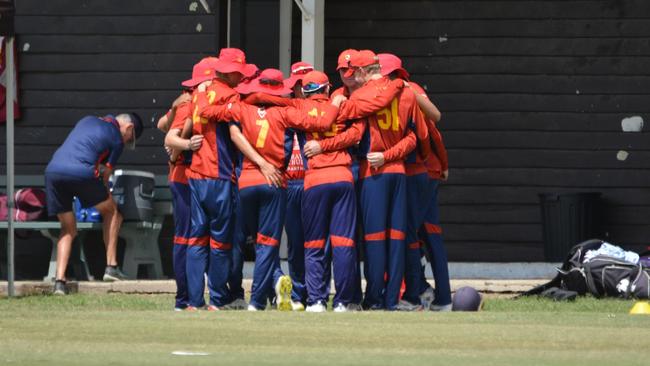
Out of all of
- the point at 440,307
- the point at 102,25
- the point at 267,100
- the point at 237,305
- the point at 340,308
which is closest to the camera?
the point at 340,308

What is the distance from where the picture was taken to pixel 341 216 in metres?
12.5

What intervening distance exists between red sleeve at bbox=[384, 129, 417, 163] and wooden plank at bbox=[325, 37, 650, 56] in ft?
20.3

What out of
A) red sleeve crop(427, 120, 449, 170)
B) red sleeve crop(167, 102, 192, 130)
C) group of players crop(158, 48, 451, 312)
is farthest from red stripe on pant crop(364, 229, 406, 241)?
red sleeve crop(167, 102, 192, 130)

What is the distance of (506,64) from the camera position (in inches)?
742

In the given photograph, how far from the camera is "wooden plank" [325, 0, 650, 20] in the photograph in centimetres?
1864

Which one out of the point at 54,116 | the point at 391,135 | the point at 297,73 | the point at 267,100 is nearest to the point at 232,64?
the point at 267,100

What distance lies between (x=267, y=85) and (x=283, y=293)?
1.60 m

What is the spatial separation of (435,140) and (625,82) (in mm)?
5998

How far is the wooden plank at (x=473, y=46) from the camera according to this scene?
1870 cm

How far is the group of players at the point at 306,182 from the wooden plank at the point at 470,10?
19.4 ft

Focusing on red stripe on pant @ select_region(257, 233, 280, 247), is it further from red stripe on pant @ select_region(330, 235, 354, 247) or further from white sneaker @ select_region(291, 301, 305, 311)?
white sneaker @ select_region(291, 301, 305, 311)

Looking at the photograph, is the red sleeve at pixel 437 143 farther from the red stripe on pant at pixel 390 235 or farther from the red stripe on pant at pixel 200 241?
the red stripe on pant at pixel 200 241

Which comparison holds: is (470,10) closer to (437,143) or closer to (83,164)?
(83,164)

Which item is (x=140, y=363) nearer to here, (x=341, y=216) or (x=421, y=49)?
(x=341, y=216)
